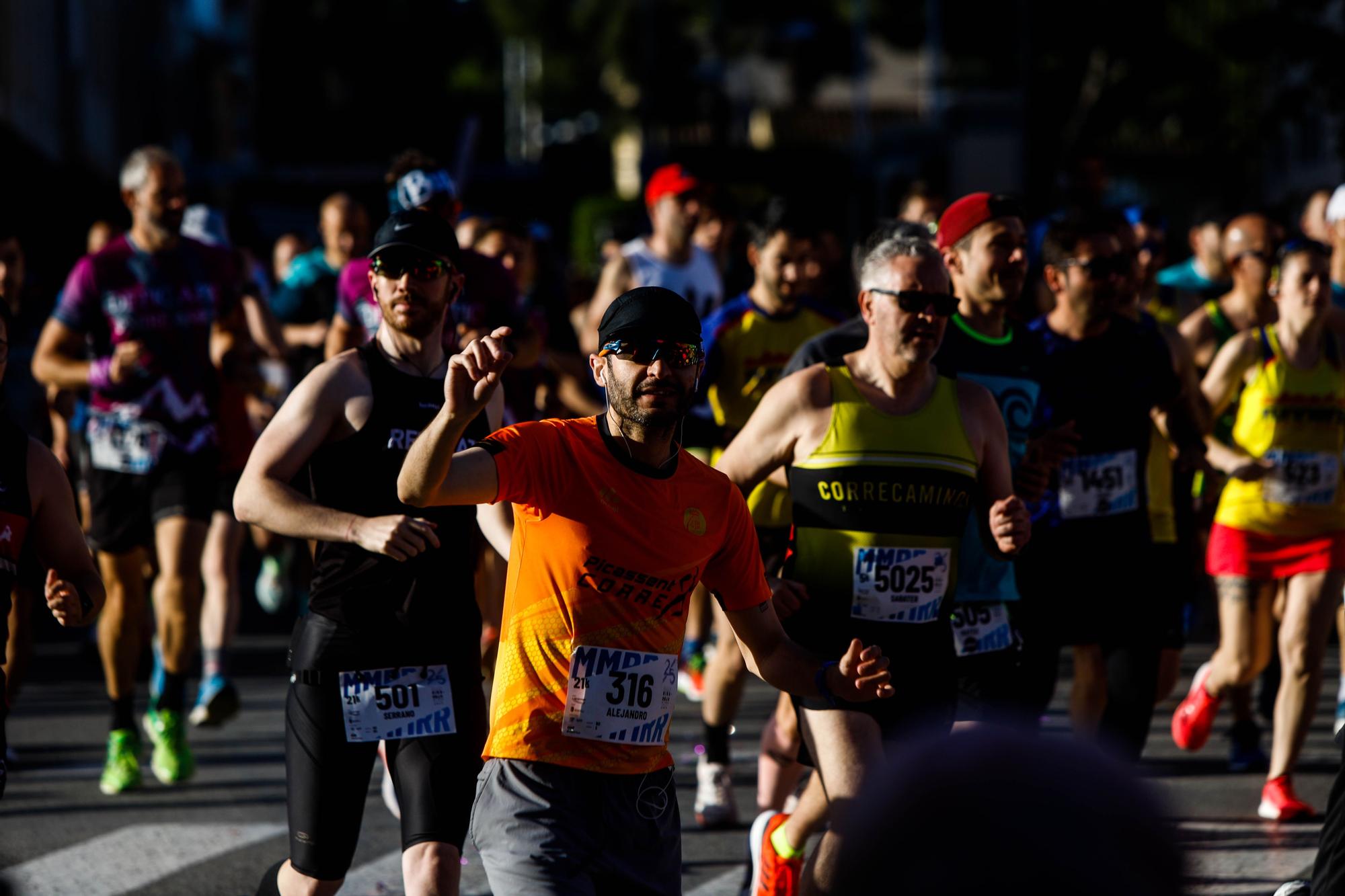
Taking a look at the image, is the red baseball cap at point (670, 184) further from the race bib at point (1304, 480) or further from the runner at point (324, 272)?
the race bib at point (1304, 480)

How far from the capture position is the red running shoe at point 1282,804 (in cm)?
704

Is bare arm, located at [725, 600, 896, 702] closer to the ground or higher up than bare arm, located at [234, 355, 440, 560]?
closer to the ground

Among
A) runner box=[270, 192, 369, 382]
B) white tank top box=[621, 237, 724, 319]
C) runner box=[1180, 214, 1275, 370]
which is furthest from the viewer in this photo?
runner box=[270, 192, 369, 382]

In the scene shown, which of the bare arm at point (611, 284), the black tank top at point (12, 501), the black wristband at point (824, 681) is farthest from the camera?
the bare arm at point (611, 284)

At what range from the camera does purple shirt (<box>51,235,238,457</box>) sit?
7852 mm

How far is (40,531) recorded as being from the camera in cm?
493

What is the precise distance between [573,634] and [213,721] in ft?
15.8

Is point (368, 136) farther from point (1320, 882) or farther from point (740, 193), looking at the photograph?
point (1320, 882)

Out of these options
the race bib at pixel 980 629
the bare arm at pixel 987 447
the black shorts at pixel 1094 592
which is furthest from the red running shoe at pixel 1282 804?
the bare arm at pixel 987 447

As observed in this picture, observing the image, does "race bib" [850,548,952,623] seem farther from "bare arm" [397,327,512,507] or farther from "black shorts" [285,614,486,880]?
"bare arm" [397,327,512,507]

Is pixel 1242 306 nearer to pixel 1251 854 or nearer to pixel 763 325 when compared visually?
pixel 763 325

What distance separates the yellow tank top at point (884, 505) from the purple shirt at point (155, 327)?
3.69m

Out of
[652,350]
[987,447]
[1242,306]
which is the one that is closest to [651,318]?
[652,350]

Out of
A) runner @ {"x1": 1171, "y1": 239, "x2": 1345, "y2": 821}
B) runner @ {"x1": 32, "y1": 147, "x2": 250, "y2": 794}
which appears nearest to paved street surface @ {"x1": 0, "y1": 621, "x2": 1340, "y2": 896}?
runner @ {"x1": 32, "y1": 147, "x2": 250, "y2": 794}
